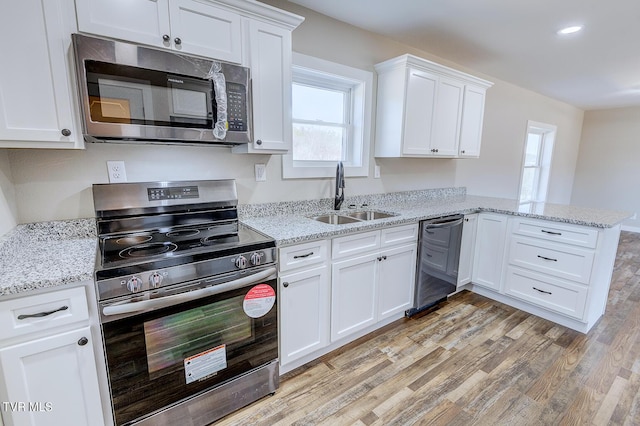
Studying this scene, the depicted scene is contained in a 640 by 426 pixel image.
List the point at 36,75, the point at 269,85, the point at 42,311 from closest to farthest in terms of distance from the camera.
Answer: the point at 42,311 < the point at 36,75 < the point at 269,85

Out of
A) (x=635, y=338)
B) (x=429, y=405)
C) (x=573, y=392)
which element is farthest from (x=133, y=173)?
(x=635, y=338)

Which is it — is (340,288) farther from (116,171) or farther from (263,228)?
(116,171)

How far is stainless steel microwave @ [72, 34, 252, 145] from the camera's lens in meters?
1.30

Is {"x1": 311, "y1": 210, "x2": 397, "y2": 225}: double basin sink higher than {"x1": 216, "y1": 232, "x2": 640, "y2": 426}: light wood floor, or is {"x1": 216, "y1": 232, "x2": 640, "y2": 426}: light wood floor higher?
{"x1": 311, "y1": 210, "x2": 397, "y2": 225}: double basin sink

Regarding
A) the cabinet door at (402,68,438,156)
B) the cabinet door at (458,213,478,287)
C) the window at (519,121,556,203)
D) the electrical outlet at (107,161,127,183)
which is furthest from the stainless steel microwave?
the window at (519,121,556,203)

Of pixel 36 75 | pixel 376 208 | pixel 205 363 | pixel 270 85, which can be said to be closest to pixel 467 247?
pixel 376 208

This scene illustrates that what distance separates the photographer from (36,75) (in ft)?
3.95

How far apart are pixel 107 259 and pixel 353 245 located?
1317 millimetres

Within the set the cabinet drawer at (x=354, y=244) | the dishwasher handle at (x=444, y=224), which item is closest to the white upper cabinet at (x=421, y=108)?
the dishwasher handle at (x=444, y=224)

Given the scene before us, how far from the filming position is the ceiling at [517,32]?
6.91 ft

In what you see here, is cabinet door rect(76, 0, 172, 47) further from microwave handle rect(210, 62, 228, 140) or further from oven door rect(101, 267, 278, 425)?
oven door rect(101, 267, 278, 425)

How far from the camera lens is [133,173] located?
1.69 metres

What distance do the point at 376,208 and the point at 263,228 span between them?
4.02ft

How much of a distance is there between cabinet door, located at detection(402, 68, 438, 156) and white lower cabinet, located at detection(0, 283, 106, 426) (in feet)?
7.95
